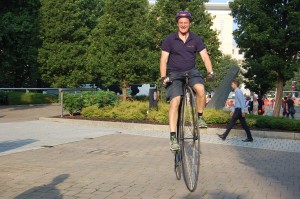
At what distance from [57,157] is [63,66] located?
28.2m

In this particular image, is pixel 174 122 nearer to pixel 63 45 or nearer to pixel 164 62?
pixel 164 62

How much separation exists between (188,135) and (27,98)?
2522cm

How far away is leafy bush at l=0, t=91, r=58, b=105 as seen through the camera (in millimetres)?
27578

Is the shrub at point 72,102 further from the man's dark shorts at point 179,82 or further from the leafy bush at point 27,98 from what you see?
the man's dark shorts at point 179,82

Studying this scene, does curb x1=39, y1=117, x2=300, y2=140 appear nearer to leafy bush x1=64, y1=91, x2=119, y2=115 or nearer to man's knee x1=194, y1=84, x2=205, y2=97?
leafy bush x1=64, y1=91, x2=119, y2=115

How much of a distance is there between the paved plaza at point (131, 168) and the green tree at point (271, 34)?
8855 mm

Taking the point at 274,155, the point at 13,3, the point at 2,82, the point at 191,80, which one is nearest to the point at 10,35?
the point at 13,3

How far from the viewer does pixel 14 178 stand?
19.9ft

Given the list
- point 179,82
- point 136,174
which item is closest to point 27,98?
point 136,174

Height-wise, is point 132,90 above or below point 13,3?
below

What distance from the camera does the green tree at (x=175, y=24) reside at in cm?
2959

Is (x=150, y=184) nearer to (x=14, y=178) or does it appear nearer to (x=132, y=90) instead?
(x=14, y=178)

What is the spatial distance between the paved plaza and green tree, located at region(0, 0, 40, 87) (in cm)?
2035

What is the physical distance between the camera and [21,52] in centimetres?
3519
